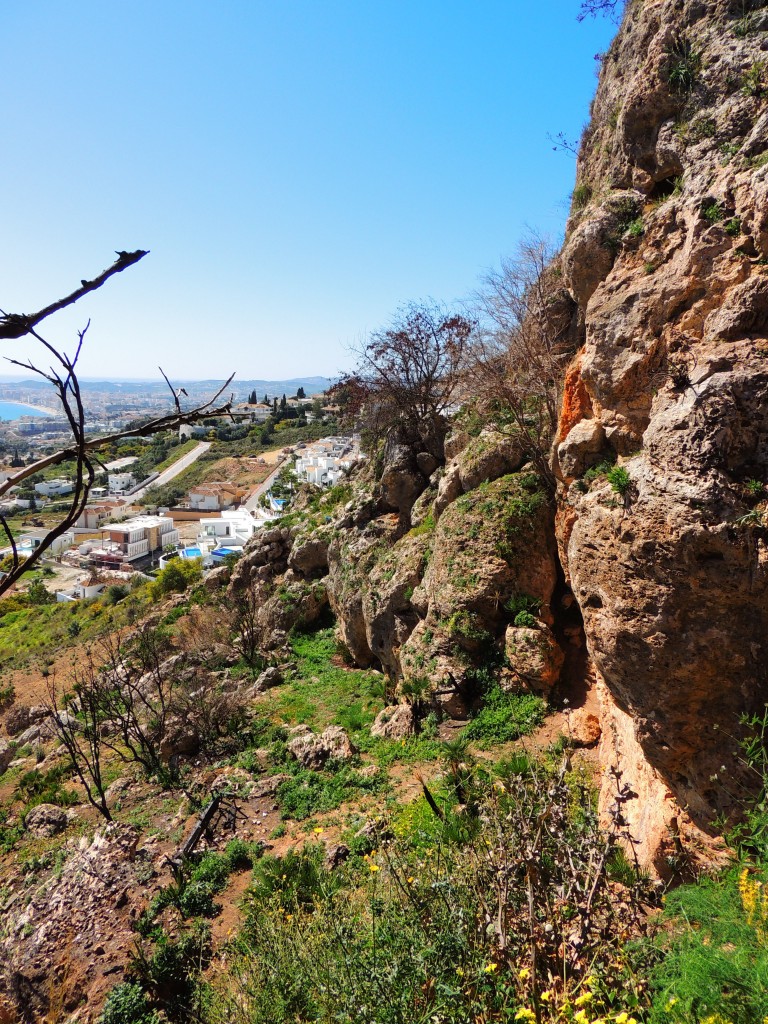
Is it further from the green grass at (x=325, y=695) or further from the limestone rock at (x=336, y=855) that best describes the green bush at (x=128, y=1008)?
the green grass at (x=325, y=695)

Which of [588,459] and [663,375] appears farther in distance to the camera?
[588,459]

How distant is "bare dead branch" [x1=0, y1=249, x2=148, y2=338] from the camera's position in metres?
1.22

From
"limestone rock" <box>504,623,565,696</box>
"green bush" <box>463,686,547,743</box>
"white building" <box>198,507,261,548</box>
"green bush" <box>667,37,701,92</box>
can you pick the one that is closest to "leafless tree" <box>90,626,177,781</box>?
"green bush" <box>463,686,547,743</box>

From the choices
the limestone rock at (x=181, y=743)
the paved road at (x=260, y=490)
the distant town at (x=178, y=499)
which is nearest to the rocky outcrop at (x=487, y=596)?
the limestone rock at (x=181, y=743)

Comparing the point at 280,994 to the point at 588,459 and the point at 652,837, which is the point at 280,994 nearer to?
the point at 652,837

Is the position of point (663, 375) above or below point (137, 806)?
above

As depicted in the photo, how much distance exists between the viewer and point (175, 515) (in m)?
52.6

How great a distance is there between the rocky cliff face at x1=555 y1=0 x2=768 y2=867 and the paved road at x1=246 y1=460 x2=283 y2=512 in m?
43.2

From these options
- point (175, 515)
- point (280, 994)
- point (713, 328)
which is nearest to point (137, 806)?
point (280, 994)

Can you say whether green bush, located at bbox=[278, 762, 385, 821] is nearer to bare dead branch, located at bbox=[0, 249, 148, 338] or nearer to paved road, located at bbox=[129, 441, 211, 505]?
bare dead branch, located at bbox=[0, 249, 148, 338]

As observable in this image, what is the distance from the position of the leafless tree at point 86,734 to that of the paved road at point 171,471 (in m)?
49.6

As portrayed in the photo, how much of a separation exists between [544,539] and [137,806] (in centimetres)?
816

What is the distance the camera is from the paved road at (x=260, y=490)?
49.7m

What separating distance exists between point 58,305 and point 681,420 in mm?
4634
